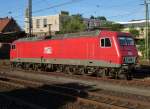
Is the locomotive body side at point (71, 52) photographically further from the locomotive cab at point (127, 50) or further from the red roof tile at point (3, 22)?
the red roof tile at point (3, 22)

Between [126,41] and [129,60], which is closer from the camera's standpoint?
[129,60]

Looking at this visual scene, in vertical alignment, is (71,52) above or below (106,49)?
below

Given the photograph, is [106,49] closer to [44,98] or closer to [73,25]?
[44,98]

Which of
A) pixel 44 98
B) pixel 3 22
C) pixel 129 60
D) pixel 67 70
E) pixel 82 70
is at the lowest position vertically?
pixel 44 98

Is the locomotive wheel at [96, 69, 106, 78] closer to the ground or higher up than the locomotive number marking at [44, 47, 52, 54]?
closer to the ground

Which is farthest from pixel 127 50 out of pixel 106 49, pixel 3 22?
pixel 3 22

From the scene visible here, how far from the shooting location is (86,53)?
25469mm

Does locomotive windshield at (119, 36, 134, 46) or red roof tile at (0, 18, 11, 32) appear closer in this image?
locomotive windshield at (119, 36, 134, 46)

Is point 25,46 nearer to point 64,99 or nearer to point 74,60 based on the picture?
point 74,60

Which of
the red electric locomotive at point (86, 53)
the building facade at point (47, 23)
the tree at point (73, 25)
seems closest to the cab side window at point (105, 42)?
the red electric locomotive at point (86, 53)

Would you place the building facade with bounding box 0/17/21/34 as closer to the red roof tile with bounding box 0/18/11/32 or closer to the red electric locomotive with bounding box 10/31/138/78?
the red roof tile with bounding box 0/18/11/32

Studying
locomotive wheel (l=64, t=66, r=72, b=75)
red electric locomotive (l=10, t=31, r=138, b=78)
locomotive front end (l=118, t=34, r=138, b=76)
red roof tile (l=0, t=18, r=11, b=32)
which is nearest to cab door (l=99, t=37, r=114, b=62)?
red electric locomotive (l=10, t=31, r=138, b=78)

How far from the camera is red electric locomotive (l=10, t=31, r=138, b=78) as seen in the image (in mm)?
22781

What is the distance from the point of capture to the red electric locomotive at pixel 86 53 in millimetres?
22781
